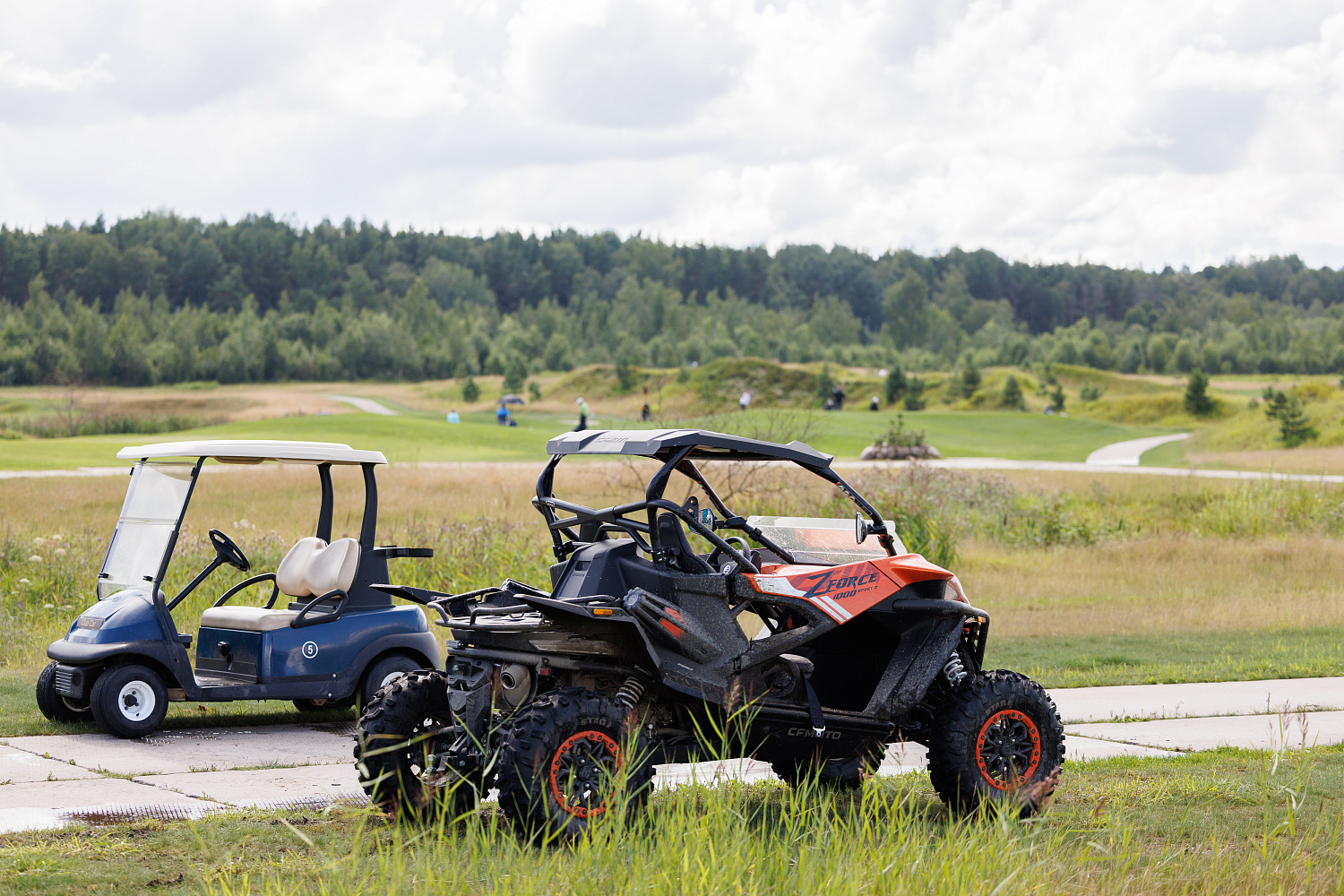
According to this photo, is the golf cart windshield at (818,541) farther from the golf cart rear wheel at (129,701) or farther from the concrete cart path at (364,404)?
the concrete cart path at (364,404)

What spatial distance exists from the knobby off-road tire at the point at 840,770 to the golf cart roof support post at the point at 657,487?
1.31 metres

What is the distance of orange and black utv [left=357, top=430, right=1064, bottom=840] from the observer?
5.14m

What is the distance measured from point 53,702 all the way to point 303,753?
1930mm

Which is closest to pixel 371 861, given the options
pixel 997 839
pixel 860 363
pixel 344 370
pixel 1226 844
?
pixel 997 839

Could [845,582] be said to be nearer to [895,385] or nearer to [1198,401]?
[1198,401]

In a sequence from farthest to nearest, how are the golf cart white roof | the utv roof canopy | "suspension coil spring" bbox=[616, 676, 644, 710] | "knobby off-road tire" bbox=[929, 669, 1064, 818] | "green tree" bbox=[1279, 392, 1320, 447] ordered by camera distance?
"green tree" bbox=[1279, 392, 1320, 447] → the golf cart white roof → "knobby off-road tire" bbox=[929, 669, 1064, 818] → the utv roof canopy → "suspension coil spring" bbox=[616, 676, 644, 710]

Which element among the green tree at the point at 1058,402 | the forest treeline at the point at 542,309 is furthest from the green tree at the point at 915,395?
the forest treeline at the point at 542,309

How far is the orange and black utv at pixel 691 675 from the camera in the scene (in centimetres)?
514

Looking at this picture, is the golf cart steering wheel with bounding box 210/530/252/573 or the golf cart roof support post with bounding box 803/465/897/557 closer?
the golf cart roof support post with bounding box 803/465/897/557

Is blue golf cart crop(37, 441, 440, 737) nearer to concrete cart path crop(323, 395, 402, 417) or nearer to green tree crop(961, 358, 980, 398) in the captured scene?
concrete cart path crop(323, 395, 402, 417)

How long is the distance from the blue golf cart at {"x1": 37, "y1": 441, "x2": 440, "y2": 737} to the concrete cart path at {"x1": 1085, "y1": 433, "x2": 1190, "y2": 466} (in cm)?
3497

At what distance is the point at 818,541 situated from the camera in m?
6.34

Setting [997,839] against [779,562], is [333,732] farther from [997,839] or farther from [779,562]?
[997,839]

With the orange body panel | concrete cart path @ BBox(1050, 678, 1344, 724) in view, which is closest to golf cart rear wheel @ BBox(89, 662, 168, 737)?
the orange body panel
